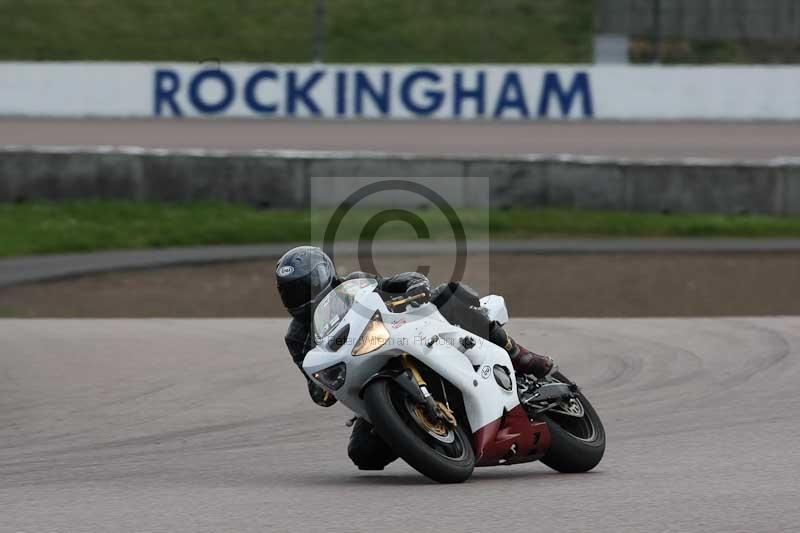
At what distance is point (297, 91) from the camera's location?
3022 centimetres

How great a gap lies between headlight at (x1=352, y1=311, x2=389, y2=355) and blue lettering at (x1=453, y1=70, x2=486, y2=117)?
24.6 m

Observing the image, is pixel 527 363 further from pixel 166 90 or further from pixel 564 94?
pixel 166 90

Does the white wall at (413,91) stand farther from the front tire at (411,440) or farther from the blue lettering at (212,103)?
the front tire at (411,440)

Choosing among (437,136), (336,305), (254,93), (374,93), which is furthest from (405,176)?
(336,305)

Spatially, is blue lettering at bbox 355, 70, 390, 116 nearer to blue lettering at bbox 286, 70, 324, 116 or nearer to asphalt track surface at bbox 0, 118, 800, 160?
asphalt track surface at bbox 0, 118, 800, 160

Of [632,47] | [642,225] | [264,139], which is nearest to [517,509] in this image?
[642,225]

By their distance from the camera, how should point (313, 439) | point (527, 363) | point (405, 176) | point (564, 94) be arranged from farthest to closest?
point (564, 94) → point (405, 176) → point (313, 439) → point (527, 363)

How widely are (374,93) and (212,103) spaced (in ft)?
11.6

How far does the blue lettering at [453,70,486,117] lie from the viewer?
30.4 meters

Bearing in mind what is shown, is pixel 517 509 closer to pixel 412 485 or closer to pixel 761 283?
pixel 412 485

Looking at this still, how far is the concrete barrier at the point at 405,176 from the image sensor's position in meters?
21.5

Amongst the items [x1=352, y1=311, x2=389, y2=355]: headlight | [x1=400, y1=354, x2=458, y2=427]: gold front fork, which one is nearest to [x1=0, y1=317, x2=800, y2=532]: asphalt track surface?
[x1=400, y1=354, x2=458, y2=427]: gold front fork

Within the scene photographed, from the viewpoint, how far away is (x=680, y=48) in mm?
42656

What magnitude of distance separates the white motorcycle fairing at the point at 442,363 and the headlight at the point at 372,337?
14 mm
